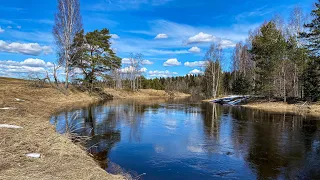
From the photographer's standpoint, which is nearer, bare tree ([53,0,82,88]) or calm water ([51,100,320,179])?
calm water ([51,100,320,179])

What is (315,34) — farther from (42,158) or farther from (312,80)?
(42,158)

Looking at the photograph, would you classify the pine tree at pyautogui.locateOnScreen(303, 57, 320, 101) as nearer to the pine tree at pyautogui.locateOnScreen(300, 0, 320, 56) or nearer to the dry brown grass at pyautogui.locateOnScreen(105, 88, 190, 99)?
the pine tree at pyautogui.locateOnScreen(300, 0, 320, 56)

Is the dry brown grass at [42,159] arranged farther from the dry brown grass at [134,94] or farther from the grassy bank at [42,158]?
the dry brown grass at [134,94]

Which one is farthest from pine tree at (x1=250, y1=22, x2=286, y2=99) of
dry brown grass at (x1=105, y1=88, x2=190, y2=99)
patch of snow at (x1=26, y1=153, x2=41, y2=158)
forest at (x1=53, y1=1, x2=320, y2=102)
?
dry brown grass at (x1=105, y1=88, x2=190, y2=99)

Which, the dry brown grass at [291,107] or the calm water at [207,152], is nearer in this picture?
the calm water at [207,152]

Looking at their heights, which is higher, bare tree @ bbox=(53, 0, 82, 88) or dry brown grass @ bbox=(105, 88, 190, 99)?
bare tree @ bbox=(53, 0, 82, 88)

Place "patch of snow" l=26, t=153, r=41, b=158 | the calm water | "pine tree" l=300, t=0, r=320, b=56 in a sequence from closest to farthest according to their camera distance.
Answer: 1. "patch of snow" l=26, t=153, r=41, b=158
2. the calm water
3. "pine tree" l=300, t=0, r=320, b=56

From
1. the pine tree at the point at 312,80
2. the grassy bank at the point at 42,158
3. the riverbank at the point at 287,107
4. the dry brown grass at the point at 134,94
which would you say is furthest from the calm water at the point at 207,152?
the dry brown grass at the point at 134,94

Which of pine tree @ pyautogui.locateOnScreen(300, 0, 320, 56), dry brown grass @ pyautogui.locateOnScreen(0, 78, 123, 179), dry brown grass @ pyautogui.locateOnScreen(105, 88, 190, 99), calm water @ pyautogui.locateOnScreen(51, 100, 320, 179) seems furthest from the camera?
dry brown grass @ pyautogui.locateOnScreen(105, 88, 190, 99)

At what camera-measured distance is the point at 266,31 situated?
34.0 metres

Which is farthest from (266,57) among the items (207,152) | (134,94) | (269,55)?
(134,94)

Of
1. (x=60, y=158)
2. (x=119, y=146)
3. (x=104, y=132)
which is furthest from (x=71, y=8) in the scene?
(x=60, y=158)

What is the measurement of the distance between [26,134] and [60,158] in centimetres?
279

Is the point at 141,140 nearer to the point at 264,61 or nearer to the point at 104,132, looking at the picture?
the point at 104,132
